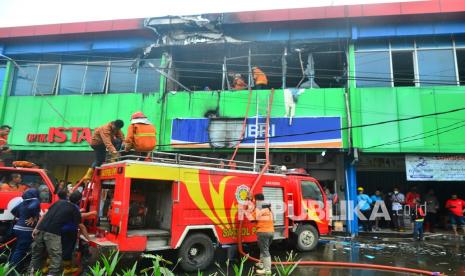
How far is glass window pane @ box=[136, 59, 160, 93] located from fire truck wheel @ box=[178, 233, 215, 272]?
376 inches

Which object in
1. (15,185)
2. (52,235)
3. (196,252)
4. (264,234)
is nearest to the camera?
(52,235)

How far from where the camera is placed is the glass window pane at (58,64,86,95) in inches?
645

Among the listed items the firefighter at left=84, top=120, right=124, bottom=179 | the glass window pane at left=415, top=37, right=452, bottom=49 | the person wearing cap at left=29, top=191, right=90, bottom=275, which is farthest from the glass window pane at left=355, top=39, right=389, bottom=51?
the person wearing cap at left=29, top=191, right=90, bottom=275

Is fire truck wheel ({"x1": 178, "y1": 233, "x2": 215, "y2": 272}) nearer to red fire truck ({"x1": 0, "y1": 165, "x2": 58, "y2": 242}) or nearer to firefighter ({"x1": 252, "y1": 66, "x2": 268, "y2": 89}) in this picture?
red fire truck ({"x1": 0, "y1": 165, "x2": 58, "y2": 242})

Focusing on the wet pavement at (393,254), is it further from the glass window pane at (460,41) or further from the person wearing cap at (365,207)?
the glass window pane at (460,41)

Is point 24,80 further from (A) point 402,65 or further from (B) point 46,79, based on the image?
(A) point 402,65

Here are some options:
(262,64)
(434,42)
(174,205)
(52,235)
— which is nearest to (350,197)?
(262,64)

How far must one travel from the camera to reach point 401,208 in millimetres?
14406

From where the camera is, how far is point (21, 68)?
56.7 ft

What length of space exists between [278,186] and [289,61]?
813 centimetres

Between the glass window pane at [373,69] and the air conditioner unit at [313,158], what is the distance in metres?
3.50

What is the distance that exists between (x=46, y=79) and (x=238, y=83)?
9.30 metres

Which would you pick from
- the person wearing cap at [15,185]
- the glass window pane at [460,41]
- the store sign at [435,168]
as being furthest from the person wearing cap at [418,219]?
the person wearing cap at [15,185]

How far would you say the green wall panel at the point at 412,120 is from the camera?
13086 mm
